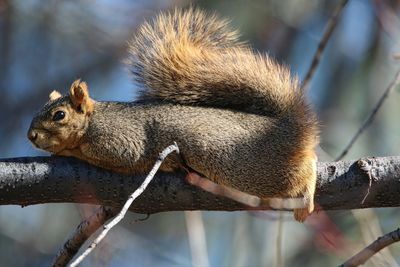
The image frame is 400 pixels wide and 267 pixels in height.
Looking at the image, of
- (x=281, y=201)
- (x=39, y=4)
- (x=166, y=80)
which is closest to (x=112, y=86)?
(x=39, y=4)

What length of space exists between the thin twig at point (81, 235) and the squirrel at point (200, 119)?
14 centimetres

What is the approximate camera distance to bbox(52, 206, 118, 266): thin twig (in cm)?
248

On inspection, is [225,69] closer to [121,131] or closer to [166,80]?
[166,80]

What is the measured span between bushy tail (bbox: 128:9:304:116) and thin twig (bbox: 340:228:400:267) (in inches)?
26.6

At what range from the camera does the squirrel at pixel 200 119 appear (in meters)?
2.52

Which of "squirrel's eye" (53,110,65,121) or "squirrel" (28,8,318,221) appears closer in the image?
"squirrel" (28,8,318,221)

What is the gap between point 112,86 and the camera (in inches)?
234

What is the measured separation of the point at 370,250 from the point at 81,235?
0.89 m

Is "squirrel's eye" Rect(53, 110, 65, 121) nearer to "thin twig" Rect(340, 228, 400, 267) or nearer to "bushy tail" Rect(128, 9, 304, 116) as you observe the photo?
"bushy tail" Rect(128, 9, 304, 116)

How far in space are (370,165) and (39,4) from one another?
4.13 metres

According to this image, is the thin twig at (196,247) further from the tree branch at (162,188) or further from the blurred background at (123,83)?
the blurred background at (123,83)

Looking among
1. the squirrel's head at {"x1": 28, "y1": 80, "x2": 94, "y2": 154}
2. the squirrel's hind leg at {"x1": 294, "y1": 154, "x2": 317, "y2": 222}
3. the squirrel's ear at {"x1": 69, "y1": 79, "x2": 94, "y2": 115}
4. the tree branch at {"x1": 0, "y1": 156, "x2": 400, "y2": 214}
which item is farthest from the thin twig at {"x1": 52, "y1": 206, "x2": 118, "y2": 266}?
the squirrel's hind leg at {"x1": 294, "y1": 154, "x2": 317, "y2": 222}

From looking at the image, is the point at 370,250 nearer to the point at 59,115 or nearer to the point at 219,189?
the point at 219,189

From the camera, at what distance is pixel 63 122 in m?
2.68
